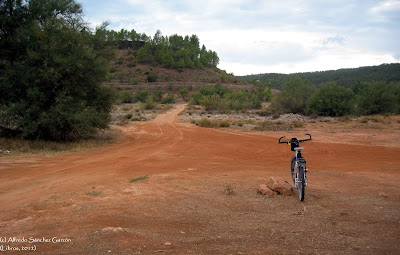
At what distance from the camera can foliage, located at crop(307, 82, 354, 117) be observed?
39.2 meters

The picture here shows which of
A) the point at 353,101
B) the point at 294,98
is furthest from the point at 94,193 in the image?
the point at 294,98

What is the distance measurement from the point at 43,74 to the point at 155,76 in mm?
76631

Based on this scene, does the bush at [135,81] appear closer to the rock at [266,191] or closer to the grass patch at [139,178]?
the grass patch at [139,178]

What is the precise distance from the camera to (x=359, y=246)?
4.57 meters

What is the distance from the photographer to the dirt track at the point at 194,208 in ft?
15.3

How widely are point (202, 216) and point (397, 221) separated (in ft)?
11.3

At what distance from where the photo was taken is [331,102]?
3953 centimetres

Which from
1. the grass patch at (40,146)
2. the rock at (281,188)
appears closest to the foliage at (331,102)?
the grass patch at (40,146)

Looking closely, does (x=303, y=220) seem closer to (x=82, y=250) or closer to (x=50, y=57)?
(x=82, y=250)

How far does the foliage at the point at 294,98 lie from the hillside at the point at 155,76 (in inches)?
1791

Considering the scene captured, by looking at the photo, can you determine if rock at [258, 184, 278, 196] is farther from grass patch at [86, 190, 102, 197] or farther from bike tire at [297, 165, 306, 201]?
grass patch at [86, 190, 102, 197]

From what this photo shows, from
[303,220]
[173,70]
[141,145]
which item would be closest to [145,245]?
[303,220]

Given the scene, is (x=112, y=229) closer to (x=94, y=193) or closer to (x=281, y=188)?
(x=94, y=193)

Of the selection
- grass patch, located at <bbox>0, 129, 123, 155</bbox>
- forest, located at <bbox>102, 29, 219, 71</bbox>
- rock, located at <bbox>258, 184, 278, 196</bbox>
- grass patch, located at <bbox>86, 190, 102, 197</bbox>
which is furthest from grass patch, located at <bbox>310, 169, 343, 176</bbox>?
forest, located at <bbox>102, 29, 219, 71</bbox>
